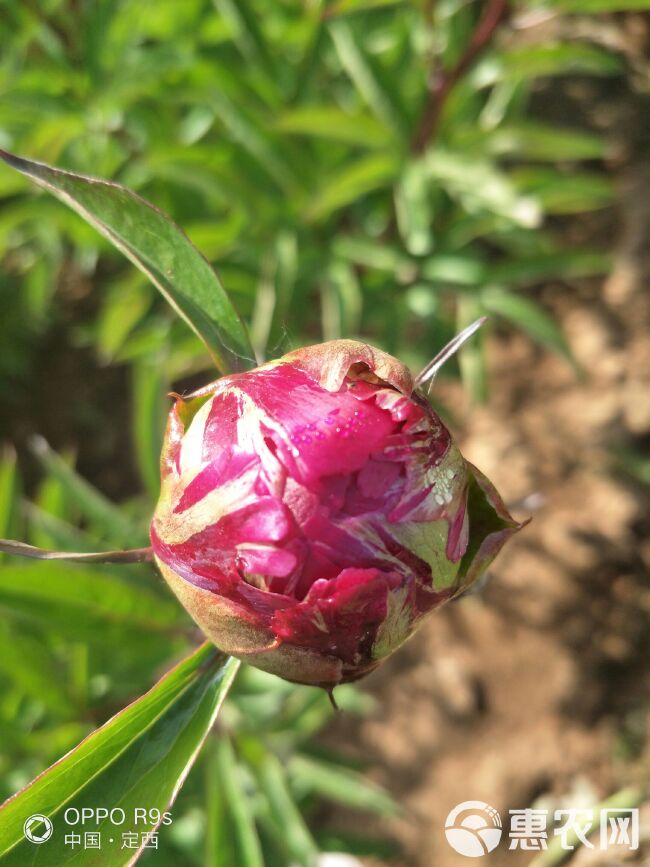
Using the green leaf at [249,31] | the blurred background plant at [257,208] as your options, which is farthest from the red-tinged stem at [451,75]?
the green leaf at [249,31]

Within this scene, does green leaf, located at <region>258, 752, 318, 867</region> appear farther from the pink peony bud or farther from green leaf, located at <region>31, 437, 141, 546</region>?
the pink peony bud

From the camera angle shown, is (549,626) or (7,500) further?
(549,626)

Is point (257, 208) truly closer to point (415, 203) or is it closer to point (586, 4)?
point (415, 203)

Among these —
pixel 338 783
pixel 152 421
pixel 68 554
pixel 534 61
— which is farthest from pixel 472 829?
pixel 534 61

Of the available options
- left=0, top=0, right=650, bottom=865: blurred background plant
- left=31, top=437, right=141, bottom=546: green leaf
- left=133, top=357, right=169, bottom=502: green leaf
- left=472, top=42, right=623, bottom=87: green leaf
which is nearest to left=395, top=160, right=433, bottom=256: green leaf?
left=0, top=0, right=650, bottom=865: blurred background plant

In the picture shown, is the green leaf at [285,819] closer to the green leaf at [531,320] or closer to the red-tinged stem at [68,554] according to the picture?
the red-tinged stem at [68,554]

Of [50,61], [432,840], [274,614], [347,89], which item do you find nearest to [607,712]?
[432,840]

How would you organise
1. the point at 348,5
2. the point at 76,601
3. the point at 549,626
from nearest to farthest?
the point at 76,601 → the point at 348,5 → the point at 549,626

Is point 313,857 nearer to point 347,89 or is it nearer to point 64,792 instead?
point 64,792
